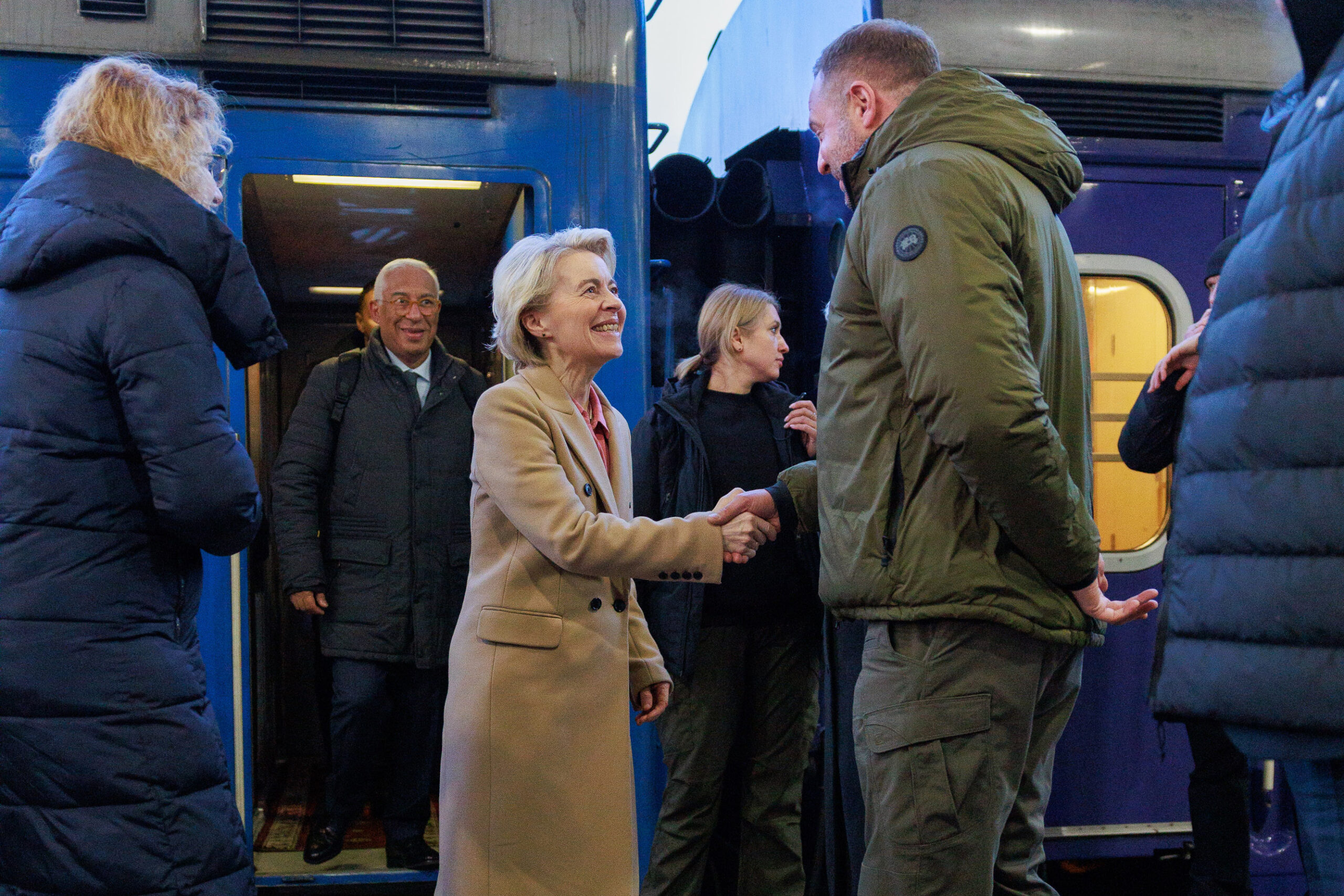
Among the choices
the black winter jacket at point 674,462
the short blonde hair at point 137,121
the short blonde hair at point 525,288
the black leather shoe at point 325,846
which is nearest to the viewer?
the short blonde hair at point 137,121

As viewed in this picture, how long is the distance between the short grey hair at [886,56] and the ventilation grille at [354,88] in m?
1.43

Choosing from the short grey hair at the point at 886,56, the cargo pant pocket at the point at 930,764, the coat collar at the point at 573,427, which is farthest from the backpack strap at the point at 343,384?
the cargo pant pocket at the point at 930,764

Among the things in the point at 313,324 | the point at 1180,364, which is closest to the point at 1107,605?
the point at 1180,364

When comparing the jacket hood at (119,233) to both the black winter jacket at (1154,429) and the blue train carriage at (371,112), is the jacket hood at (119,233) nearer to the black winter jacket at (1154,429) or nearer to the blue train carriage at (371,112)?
the blue train carriage at (371,112)

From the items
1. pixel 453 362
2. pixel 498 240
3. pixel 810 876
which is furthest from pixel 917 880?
pixel 498 240

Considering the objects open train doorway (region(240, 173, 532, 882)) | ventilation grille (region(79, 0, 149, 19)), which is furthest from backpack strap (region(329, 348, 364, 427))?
ventilation grille (region(79, 0, 149, 19))

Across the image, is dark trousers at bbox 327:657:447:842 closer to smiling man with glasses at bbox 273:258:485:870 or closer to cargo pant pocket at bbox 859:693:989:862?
smiling man with glasses at bbox 273:258:485:870

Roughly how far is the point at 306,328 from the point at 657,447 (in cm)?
251

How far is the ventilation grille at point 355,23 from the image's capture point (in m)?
3.09

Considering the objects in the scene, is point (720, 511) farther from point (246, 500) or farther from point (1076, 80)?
point (1076, 80)

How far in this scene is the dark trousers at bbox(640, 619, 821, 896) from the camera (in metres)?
3.14

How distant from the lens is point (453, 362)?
369 centimetres

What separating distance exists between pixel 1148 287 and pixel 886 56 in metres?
1.84

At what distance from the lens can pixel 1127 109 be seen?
3463 mm
